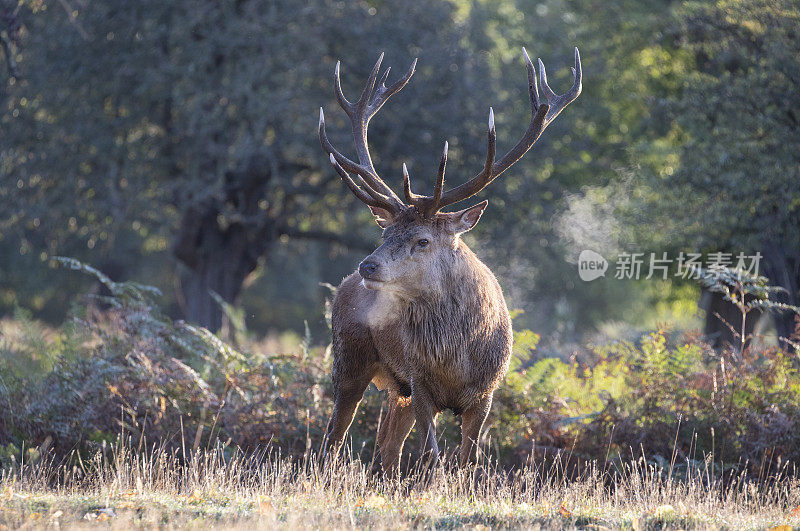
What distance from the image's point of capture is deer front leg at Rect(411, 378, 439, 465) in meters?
6.30

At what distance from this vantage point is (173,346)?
8914mm

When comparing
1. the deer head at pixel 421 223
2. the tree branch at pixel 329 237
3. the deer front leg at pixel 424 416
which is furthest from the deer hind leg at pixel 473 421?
the tree branch at pixel 329 237

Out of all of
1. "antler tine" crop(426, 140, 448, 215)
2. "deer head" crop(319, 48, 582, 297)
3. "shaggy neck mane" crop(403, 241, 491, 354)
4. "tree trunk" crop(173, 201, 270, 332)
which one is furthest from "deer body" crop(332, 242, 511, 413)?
"tree trunk" crop(173, 201, 270, 332)

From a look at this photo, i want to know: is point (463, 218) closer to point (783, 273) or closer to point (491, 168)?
point (491, 168)

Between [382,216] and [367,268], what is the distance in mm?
1114

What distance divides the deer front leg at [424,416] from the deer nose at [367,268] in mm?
→ 883

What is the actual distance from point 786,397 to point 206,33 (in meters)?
10.7

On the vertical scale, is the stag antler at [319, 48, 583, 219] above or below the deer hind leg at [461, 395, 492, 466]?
above

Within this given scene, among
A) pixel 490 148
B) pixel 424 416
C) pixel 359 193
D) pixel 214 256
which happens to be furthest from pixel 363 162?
pixel 214 256

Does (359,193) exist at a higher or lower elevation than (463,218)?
higher

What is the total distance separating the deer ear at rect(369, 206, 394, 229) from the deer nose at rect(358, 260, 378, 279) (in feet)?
2.59

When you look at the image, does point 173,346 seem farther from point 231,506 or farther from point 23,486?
point 231,506

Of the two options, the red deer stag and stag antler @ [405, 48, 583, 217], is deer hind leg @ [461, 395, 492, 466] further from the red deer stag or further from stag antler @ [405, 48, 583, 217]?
stag antler @ [405, 48, 583, 217]

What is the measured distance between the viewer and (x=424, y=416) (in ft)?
20.8
